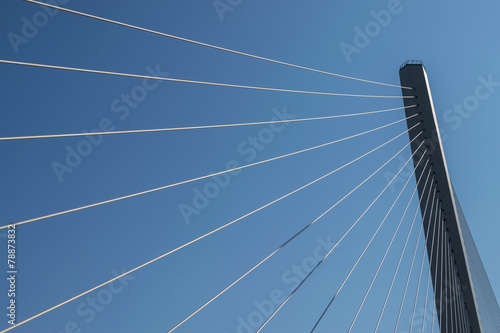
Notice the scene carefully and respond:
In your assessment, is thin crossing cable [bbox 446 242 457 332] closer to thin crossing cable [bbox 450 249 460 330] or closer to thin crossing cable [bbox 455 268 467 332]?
thin crossing cable [bbox 450 249 460 330]

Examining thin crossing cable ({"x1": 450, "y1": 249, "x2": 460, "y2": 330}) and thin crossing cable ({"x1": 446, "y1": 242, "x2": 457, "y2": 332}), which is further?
thin crossing cable ({"x1": 450, "y1": 249, "x2": 460, "y2": 330})

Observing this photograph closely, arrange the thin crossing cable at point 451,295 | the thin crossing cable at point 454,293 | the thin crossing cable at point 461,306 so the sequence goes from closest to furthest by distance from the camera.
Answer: the thin crossing cable at point 451,295
the thin crossing cable at point 454,293
the thin crossing cable at point 461,306

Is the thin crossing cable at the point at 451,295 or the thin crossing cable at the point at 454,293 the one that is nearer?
the thin crossing cable at the point at 451,295

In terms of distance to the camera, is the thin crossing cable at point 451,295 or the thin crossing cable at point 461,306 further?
the thin crossing cable at point 461,306

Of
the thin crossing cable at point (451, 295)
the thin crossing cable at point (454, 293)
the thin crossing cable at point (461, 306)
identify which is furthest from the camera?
the thin crossing cable at point (461, 306)

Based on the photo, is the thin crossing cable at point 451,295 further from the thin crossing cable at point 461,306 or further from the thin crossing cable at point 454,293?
the thin crossing cable at point 461,306

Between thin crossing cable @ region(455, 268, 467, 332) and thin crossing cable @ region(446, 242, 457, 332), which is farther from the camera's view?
thin crossing cable @ region(455, 268, 467, 332)

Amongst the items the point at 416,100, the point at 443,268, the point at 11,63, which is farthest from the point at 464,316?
the point at 11,63

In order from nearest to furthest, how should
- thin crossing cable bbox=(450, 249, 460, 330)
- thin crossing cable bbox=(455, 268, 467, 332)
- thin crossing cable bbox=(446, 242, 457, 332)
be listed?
thin crossing cable bbox=(446, 242, 457, 332) → thin crossing cable bbox=(450, 249, 460, 330) → thin crossing cable bbox=(455, 268, 467, 332)

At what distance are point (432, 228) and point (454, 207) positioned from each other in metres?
0.67

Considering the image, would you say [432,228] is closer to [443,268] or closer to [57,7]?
[443,268]

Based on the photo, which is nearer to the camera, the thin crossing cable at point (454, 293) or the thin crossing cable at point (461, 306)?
the thin crossing cable at point (454, 293)

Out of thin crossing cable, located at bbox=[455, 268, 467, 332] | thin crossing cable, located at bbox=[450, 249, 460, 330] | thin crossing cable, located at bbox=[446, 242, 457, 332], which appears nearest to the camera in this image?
thin crossing cable, located at bbox=[446, 242, 457, 332]

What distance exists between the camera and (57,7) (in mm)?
4066
